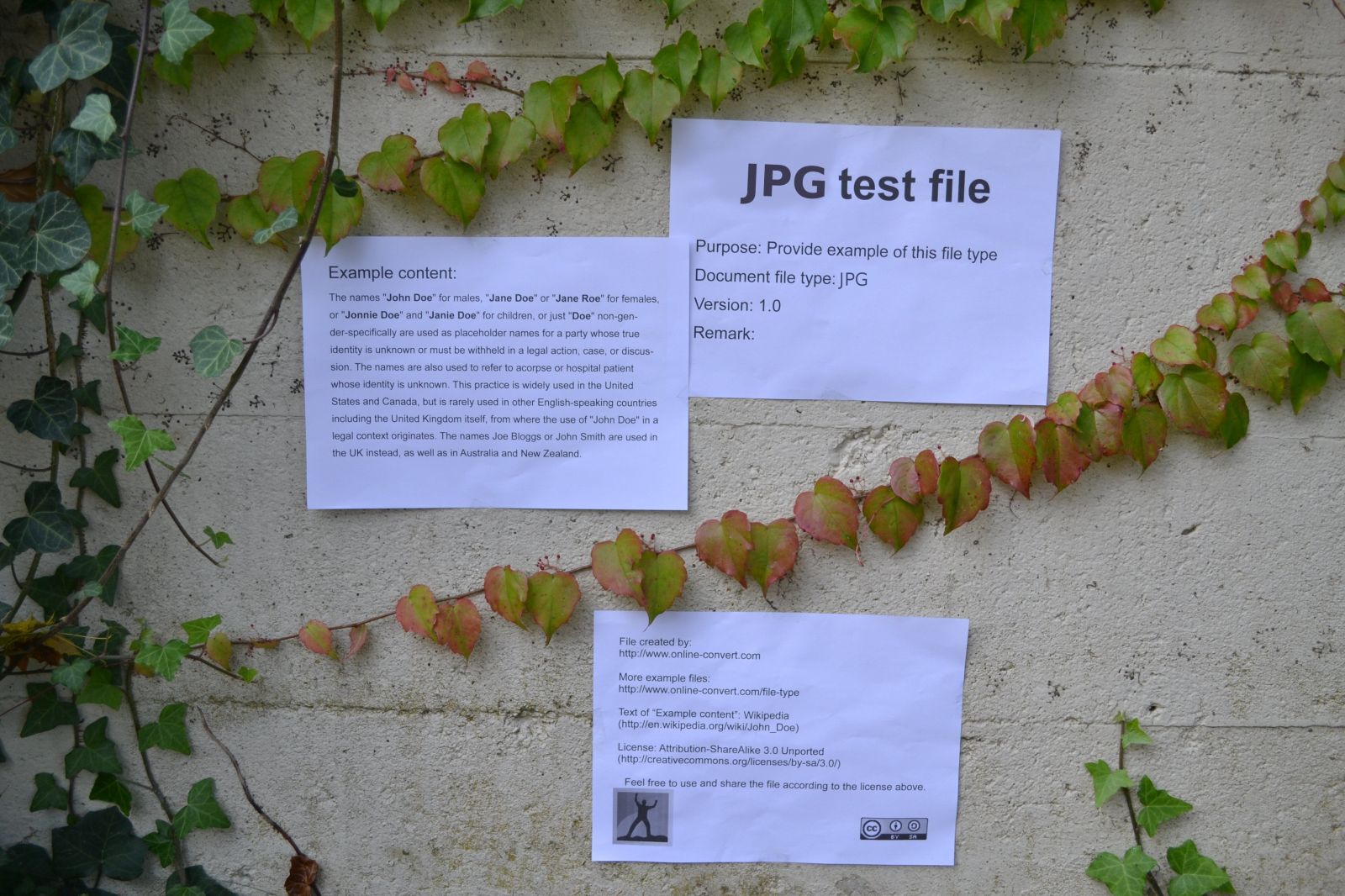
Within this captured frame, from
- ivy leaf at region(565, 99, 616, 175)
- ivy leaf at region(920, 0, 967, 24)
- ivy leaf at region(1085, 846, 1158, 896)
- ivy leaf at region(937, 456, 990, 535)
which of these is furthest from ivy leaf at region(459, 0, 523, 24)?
ivy leaf at region(1085, 846, 1158, 896)

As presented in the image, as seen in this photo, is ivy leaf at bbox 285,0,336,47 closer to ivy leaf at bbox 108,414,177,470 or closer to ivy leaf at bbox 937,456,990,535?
ivy leaf at bbox 108,414,177,470

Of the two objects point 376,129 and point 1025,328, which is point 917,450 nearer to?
point 1025,328

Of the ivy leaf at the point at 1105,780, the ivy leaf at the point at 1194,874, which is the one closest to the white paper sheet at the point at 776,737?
the ivy leaf at the point at 1105,780

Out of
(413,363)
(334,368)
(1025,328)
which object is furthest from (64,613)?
(1025,328)

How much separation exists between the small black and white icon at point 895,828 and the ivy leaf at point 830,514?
500 mm

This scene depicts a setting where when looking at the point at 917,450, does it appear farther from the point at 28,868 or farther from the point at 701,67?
the point at 28,868

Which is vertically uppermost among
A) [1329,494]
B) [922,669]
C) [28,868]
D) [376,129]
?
[376,129]

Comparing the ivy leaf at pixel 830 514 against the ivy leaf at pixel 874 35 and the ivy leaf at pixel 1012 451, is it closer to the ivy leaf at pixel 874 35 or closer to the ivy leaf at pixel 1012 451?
the ivy leaf at pixel 1012 451

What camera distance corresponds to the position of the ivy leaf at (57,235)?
1.22 meters

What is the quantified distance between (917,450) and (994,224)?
0.38m

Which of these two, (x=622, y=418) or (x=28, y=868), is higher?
(x=622, y=418)

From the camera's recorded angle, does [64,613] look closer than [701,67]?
No

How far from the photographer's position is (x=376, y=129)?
135cm

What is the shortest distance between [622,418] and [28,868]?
4.24ft
